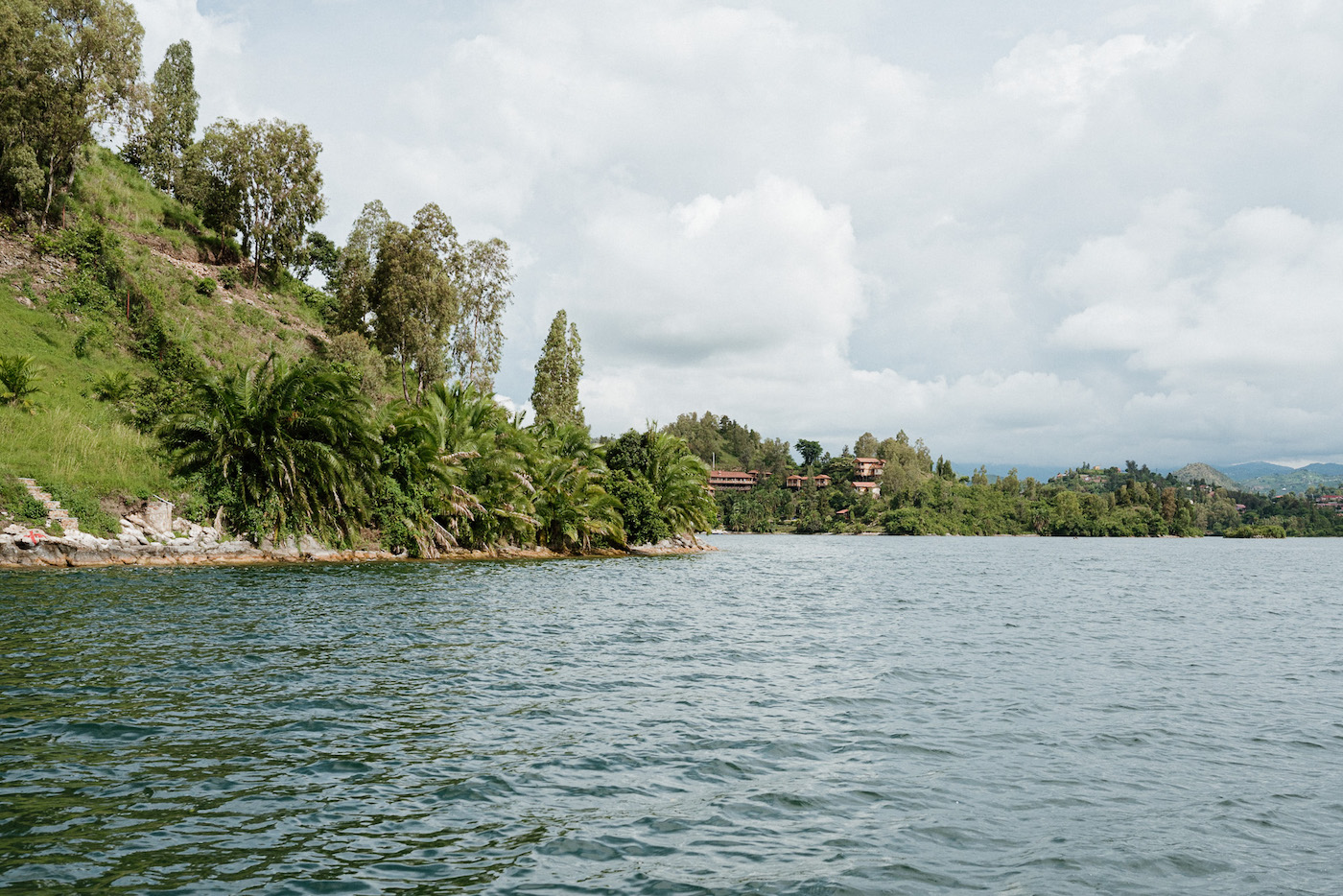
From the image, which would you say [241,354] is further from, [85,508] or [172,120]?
[172,120]

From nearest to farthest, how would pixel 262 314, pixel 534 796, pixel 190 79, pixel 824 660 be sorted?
pixel 534 796
pixel 824 660
pixel 262 314
pixel 190 79

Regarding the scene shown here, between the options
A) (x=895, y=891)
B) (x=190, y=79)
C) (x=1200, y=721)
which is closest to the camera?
(x=895, y=891)

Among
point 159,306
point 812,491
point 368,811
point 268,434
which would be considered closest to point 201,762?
point 368,811

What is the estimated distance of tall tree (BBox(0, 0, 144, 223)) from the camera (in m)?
40.6

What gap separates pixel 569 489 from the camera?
164 feet

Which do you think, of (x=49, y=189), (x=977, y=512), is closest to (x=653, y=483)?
(x=49, y=189)

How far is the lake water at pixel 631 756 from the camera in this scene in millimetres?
6145

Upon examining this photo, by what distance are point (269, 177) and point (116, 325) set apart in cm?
2097

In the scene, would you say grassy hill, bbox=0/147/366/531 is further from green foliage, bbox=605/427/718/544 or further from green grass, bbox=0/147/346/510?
green foliage, bbox=605/427/718/544

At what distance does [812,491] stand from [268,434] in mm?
170514

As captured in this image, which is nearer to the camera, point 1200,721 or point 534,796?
point 534,796

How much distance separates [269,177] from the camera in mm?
58844

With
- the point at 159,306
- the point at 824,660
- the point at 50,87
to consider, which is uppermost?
the point at 50,87

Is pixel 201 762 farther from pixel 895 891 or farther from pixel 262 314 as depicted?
pixel 262 314
